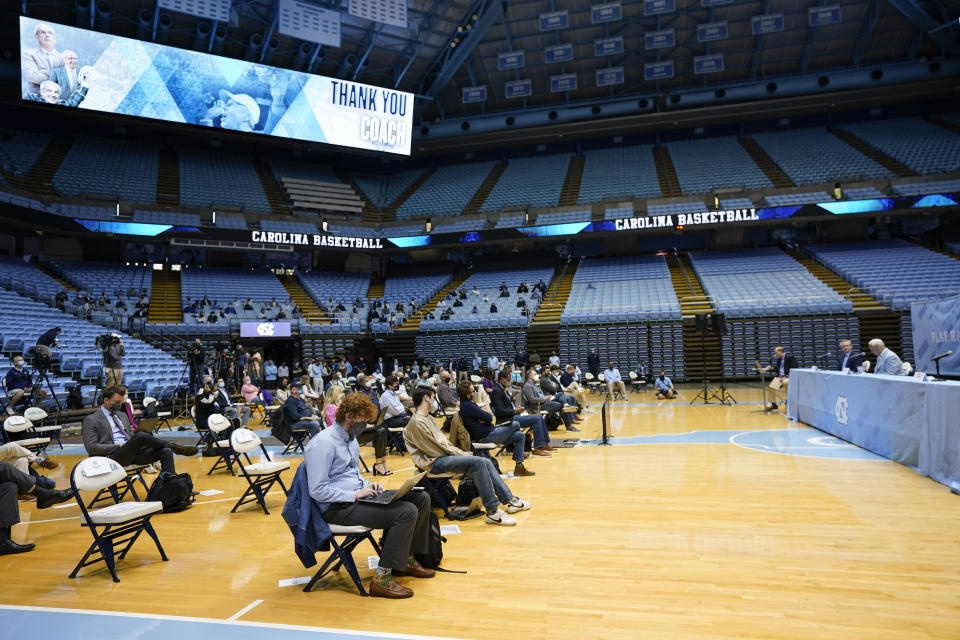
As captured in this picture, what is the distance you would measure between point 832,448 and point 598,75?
24443mm

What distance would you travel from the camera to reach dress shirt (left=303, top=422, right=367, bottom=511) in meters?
3.75

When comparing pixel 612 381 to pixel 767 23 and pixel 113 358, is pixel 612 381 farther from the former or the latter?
pixel 767 23

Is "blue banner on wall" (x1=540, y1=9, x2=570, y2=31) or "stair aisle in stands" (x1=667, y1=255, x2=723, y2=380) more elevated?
"blue banner on wall" (x1=540, y1=9, x2=570, y2=31)

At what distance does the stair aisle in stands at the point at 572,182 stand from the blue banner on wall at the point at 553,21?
8196 millimetres

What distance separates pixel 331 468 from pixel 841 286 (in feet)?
79.3

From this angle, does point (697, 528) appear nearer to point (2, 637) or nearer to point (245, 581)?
point (245, 581)

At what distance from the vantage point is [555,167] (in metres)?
33.3

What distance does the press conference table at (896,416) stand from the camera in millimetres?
5699

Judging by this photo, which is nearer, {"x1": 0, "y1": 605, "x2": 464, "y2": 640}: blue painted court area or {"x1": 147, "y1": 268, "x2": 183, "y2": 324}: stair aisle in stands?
{"x1": 0, "y1": 605, "x2": 464, "y2": 640}: blue painted court area

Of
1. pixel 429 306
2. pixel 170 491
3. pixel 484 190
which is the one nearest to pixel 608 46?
pixel 484 190

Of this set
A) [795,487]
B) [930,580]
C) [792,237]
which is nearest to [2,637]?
[930,580]

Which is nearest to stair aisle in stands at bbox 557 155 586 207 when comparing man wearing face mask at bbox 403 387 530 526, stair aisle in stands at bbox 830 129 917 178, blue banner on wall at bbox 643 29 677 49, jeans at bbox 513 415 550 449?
blue banner on wall at bbox 643 29 677 49

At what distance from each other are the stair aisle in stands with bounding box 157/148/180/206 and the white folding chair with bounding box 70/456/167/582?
27044 millimetres

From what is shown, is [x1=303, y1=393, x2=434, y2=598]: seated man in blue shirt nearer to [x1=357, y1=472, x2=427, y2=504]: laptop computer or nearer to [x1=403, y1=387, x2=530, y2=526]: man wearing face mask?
[x1=357, y1=472, x2=427, y2=504]: laptop computer
